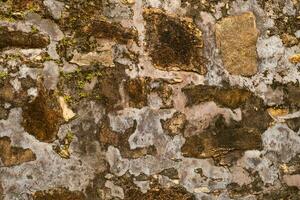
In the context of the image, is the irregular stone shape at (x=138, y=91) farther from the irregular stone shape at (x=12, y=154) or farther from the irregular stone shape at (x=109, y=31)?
the irregular stone shape at (x=12, y=154)

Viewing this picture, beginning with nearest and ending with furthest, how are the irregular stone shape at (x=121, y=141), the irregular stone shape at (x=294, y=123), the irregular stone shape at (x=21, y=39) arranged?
the irregular stone shape at (x=21, y=39), the irregular stone shape at (x=121, y=141), the irregular stone shape at (x=294, y=123)

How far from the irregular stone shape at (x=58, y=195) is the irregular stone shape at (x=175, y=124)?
1.62 ft

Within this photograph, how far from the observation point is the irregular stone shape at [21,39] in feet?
6.10

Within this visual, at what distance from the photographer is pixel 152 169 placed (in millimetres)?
2004

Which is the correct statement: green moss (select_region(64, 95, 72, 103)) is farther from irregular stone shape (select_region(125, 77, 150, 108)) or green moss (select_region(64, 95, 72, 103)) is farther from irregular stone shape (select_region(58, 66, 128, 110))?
irregular stone shape (select_region(125, 77, 150, 108))

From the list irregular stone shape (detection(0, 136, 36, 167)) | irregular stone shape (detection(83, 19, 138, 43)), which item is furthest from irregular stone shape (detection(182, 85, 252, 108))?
irregular stone shape (detection(0, 136, 36, 167))

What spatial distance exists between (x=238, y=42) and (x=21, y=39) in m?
0.99

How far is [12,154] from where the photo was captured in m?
1.89

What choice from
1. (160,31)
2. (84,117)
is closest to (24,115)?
(84,117)

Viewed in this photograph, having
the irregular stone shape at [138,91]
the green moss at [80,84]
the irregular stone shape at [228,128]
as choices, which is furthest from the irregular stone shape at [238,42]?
the green moss at [80,84]

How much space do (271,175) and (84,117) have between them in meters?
0.93

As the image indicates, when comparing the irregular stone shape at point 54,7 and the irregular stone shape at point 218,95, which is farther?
the irregular stone shape at point 218,95

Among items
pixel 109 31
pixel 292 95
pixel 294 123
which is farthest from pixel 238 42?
pixel 109 31

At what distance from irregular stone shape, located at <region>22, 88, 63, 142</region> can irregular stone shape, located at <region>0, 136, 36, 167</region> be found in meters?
0.08
